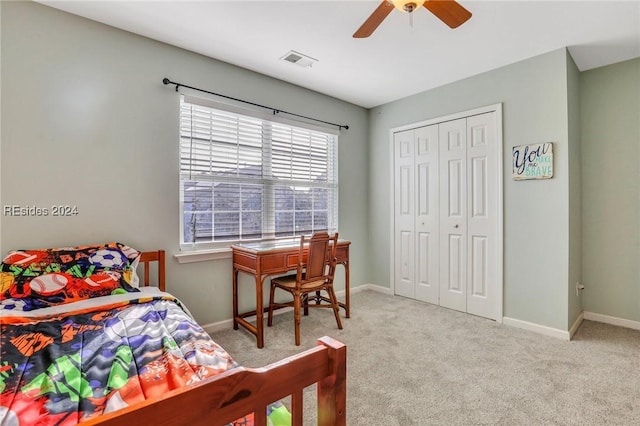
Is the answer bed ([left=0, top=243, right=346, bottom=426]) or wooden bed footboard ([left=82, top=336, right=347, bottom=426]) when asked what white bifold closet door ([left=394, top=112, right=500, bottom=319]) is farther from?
wooden bed footboard ([left=82, top=336, right=347, bottom=426])

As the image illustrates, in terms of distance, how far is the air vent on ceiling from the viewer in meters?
2.86

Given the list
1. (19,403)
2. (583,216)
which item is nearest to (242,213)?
(19,403)

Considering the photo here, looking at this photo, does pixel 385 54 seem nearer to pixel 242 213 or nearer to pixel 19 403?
pixel 242 213

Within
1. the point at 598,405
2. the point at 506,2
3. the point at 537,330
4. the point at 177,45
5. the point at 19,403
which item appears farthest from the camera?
the point at 537,330

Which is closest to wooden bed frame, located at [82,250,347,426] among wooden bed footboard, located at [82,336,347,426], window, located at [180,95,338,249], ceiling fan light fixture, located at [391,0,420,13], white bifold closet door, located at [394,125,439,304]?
wooden bed footboard, located at [82,336,347,426]

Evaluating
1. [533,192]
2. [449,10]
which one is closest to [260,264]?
[449,10]

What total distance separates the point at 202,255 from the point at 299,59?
80.3 inches

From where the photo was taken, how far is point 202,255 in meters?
2.86

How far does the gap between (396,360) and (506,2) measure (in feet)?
8.77

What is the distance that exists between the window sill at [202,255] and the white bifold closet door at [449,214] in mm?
2232

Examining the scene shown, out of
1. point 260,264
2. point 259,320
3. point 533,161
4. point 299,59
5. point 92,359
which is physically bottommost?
point 259,320

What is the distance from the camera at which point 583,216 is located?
3.26m

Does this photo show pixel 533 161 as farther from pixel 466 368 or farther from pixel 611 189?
pixel 466 368

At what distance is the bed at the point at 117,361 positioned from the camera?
675mm
